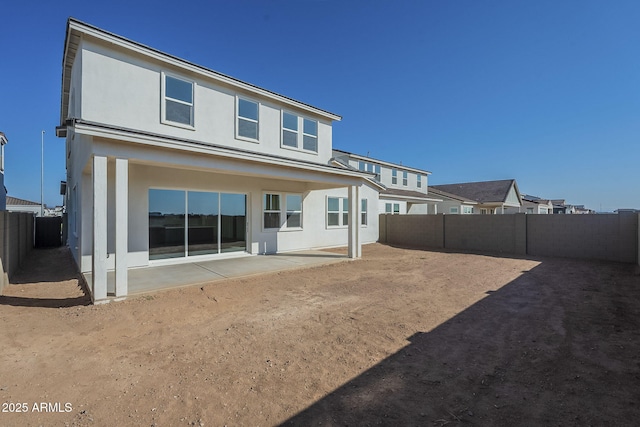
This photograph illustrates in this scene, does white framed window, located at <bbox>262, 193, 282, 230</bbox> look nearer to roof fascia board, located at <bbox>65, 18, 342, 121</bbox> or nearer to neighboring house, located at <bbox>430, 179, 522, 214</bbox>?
roof fascia board, located at <bbox>65, 18, 342, 121</bbox>

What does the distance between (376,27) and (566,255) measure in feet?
39.7

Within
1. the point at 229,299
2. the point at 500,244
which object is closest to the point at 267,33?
the point at 229,299

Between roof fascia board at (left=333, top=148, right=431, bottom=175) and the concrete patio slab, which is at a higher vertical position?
roof fascia board at (left=333, top=148, right=431, bottom=175)

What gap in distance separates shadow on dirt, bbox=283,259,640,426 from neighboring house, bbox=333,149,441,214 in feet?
43.0

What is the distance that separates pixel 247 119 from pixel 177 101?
8.09 feet

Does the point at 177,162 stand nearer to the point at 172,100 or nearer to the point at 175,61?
the point at 172,100

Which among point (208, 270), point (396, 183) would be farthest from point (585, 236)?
point (208, 270)

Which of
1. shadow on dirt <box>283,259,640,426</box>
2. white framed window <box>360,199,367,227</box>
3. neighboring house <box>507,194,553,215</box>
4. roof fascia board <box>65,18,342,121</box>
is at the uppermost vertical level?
roof fascia board <box>65,18,342,121</box>

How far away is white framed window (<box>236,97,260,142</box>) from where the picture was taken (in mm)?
10755

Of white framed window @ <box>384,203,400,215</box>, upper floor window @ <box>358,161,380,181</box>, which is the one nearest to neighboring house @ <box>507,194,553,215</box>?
white framed window @ <box>384,203,400,215</box>

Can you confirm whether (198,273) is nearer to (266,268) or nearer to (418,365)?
(266,268)

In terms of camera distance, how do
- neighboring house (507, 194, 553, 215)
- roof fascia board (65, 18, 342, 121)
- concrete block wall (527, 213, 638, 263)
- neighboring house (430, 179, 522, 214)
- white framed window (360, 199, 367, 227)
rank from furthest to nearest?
1. neighboring house (507, 194, 553, 215)
2. neighboring house (430, 179, 522, 214)
3. white framed window (360, 199, 367, 227)
4. concrete block wall (527, 213, 638, 263)
5. roof fascia board (65, 18, 342, 121)

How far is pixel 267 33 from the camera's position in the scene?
12.1m

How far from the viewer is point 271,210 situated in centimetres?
1237
